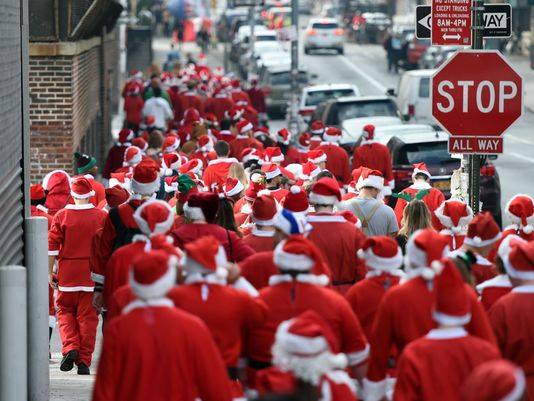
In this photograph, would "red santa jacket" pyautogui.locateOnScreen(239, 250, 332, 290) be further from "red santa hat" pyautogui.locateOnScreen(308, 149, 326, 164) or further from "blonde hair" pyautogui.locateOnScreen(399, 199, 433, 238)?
"red santa hat" pyautogui.locateOnScreen(308, 149, 326, 164)

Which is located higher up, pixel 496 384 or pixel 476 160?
pixel 476 160

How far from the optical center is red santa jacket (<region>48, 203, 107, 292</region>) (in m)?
13.4

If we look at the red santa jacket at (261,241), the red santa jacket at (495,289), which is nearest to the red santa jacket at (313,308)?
the red santa jacket at (495,289)

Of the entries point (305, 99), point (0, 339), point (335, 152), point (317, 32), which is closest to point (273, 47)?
point (317, 32)

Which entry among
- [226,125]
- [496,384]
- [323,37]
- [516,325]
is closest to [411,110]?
[226,125]

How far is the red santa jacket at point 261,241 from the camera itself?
11.0 metres

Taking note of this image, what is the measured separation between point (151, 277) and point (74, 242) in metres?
6.05

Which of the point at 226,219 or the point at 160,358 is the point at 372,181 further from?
the point at 160,358

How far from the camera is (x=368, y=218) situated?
13.6m

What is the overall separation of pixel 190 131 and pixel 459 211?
1267cm

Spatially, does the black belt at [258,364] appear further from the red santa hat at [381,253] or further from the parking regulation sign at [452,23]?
the parking regulation sign at [452,23]

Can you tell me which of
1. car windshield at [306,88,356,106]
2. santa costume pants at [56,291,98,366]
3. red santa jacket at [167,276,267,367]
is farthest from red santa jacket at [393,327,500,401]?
car windshield at [306,88,356,106]

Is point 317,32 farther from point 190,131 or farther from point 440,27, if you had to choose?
point 440,27

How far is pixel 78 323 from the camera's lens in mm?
13875
